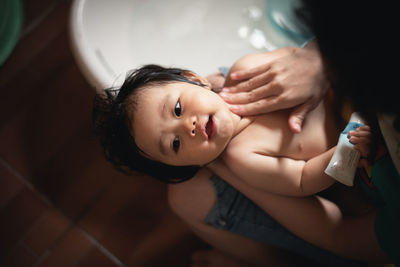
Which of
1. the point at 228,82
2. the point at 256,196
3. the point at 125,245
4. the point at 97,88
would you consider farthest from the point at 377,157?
the point at 125,245

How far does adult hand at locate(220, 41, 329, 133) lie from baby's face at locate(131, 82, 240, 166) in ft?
0.24

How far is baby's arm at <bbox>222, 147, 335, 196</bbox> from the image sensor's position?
2.20 feet

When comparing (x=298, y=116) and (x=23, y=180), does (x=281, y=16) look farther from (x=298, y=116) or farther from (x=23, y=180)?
(x=23, y=180)

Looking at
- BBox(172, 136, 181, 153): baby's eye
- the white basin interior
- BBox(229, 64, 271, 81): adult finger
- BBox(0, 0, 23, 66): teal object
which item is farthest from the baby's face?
BBox(0, 0, 23, 66): teal object

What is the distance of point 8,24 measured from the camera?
47.7 inches

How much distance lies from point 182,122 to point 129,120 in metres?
0.14

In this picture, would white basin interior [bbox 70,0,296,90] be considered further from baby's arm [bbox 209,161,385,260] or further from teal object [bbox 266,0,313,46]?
baby's arm [bbox 209,161,385,260]

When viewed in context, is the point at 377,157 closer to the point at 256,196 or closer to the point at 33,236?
the point at 256,196

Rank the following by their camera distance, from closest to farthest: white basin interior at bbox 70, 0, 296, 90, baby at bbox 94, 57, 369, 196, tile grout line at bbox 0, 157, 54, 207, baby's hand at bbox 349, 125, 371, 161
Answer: baby's hand at bbox 349, 125, 371, 161
baby at bbox 94, 57, 369, 196
white basin interior at bbox 70, 0, 296, 90
tile grout line at bbox 0, 157, 54, 207

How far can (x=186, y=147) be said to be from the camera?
2.29ft

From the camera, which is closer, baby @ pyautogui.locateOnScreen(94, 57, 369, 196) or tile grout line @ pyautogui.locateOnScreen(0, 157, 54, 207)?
baby @ pyautogui.locateOnScreen(94, 57, 369, 196)

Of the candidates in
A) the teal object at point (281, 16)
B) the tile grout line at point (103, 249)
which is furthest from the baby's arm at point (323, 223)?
the teal object at point (281, 16)

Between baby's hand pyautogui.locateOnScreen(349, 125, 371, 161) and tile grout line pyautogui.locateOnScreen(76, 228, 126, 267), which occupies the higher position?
baby's hand pyautogui.locateOnScreen(349, 125, 371, 161)

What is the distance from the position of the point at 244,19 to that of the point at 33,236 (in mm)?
1206
